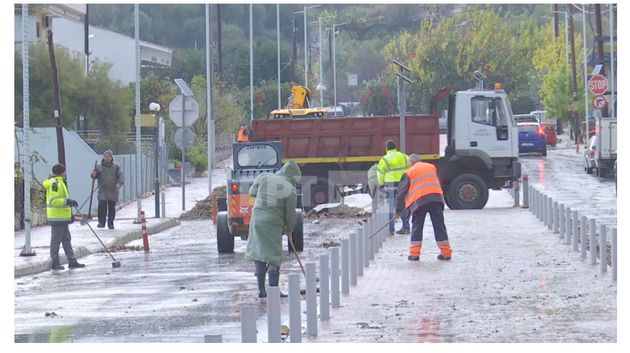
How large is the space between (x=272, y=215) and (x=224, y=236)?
Result: 795 cm

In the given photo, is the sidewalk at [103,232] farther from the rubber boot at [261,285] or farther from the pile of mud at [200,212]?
the rubber boot at [261,285]

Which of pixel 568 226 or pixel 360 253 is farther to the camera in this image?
pixel 568 226

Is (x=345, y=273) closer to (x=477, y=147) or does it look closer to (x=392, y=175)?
(x=392, y=175)

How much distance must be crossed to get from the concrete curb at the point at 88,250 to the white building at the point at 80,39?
27.5 metres

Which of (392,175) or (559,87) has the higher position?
(559,87)

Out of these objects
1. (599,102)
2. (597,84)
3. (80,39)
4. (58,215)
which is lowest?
(58,215)

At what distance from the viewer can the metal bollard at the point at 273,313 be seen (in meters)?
11.6

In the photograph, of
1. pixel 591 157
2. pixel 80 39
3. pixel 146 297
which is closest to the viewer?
pixel 146 297

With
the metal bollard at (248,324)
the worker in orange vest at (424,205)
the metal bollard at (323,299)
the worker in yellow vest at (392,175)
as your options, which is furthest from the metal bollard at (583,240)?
the metal bollard at (248,324)

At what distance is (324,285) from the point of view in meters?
14.7

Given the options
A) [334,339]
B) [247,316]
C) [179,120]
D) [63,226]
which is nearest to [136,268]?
[63,226]

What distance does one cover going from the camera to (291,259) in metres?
22.4

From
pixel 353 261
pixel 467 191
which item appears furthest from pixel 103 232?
pixel 353 261

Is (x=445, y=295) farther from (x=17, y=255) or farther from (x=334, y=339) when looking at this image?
(x=17, y=255)
